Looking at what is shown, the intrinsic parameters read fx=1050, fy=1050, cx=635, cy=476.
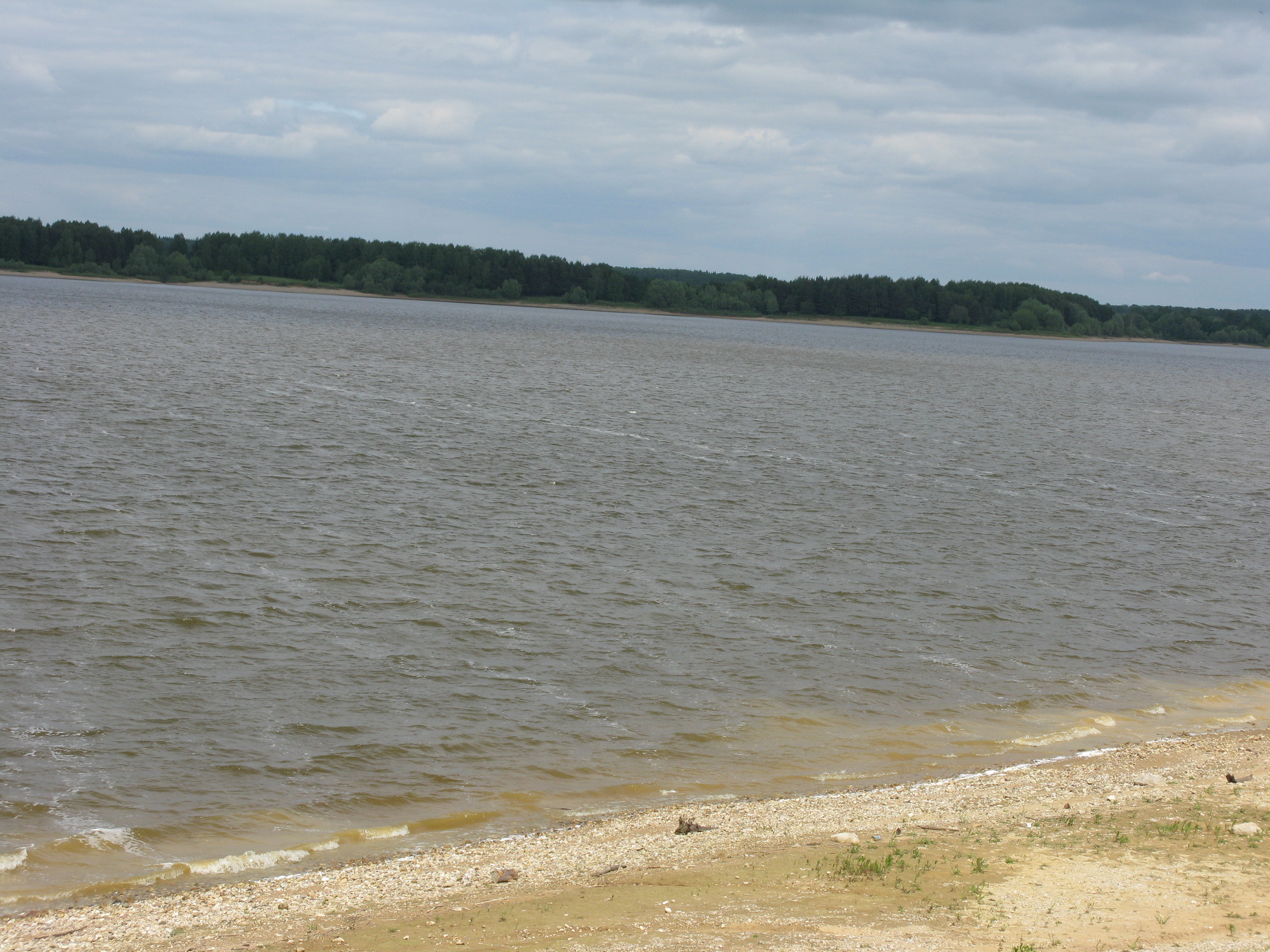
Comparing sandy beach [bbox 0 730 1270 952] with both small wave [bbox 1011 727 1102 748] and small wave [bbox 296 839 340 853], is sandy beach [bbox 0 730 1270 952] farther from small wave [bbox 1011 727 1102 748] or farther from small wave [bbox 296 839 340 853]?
small wave [bbox 1011 727 1102 748]

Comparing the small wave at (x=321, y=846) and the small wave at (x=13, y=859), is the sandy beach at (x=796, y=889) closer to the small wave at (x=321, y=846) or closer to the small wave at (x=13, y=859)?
the small wave at (x=321, y=846)

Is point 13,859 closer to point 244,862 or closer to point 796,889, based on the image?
point 244,862

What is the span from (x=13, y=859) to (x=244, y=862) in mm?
2319

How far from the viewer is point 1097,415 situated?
69.5 meters

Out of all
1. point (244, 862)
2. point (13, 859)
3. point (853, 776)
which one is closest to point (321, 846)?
point (244, 862)

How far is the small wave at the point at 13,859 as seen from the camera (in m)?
10.8

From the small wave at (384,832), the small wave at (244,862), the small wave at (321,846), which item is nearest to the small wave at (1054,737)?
the small wave at (384,832)

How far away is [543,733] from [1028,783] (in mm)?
6561

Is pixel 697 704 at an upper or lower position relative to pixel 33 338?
lower

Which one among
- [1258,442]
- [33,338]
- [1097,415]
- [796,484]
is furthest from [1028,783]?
[33,338]

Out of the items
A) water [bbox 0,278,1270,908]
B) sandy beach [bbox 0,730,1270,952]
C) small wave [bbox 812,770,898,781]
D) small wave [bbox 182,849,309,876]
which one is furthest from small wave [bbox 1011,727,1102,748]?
small wave [bbox 182,849,309,876]

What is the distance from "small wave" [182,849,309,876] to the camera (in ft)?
36.3

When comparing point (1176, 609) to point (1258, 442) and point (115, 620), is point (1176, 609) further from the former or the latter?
point (1258, 442)

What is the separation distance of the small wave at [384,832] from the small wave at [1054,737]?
29.7 ft
